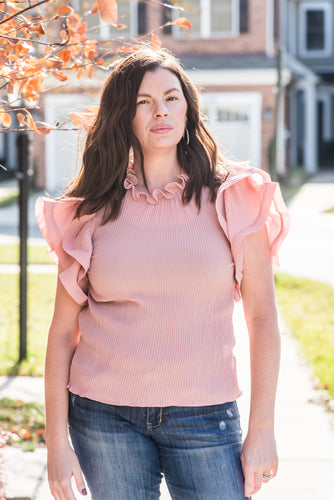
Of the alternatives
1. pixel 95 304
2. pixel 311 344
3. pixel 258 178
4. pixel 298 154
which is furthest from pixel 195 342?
pixel 298 154

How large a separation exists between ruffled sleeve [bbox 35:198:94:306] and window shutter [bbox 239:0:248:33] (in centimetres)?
2222

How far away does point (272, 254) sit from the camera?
8.22ft

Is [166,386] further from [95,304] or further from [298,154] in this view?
[298,154]

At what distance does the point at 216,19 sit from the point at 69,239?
2236 cm

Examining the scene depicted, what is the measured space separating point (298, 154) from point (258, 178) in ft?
97.7

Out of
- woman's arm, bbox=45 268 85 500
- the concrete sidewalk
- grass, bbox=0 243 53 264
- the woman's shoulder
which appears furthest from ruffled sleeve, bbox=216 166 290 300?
grass, bbox=0 243 53 264

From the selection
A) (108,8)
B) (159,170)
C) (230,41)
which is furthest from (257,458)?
(230,41)

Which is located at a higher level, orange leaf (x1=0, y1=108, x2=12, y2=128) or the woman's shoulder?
orange leaf (x1=0, y1=108, x2=12, y2=128)

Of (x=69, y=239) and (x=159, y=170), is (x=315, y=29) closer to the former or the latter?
(x=159, y=170)

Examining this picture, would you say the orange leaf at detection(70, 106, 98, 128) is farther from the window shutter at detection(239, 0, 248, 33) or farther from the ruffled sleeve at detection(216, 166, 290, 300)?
the window shutter at detection(239, 0, 248, 33)

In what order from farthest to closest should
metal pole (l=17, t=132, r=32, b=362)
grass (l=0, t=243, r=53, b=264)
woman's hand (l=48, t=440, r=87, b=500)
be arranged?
grass (l=0, t=243, r=53, b=264) < metal pole (l=17, t=132, r=32, b=362) < woman's hand (l=48, t=440, r=87, b=500)

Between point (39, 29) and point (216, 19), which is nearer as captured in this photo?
point (39, 29)

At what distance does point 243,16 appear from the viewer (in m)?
23.8

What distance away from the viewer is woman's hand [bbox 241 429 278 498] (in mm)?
2260
